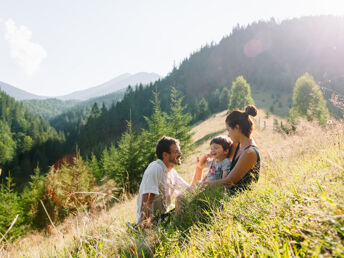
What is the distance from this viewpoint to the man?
9.68 feet

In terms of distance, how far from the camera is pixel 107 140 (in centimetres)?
7812

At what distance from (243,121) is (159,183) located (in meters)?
1.77

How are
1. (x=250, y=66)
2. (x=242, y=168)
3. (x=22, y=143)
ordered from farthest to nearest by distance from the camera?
(x=250, y=66) < (x=22, y=143) < (x=242, y=168)

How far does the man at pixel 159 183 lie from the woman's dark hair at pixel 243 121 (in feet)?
Result: 3.50

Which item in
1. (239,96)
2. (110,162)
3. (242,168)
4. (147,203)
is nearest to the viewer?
(242,168)

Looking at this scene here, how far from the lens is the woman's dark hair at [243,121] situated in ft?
10.9

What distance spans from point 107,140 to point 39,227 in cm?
6158

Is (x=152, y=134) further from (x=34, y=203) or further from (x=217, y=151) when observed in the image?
(x=34, y=203)

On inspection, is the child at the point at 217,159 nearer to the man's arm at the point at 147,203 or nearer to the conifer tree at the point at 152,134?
the man's arm at the point at 147,203

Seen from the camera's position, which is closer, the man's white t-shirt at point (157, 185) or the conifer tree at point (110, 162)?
the man's white t-shirt at point (157, 185)

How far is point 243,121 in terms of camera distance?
11.1 feet

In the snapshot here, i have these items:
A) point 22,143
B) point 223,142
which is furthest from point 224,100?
point 22,143

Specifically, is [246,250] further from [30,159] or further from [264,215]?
[30,159]

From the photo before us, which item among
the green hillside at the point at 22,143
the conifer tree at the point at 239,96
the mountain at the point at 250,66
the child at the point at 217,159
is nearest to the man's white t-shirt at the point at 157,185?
the child at the point at 217,159
